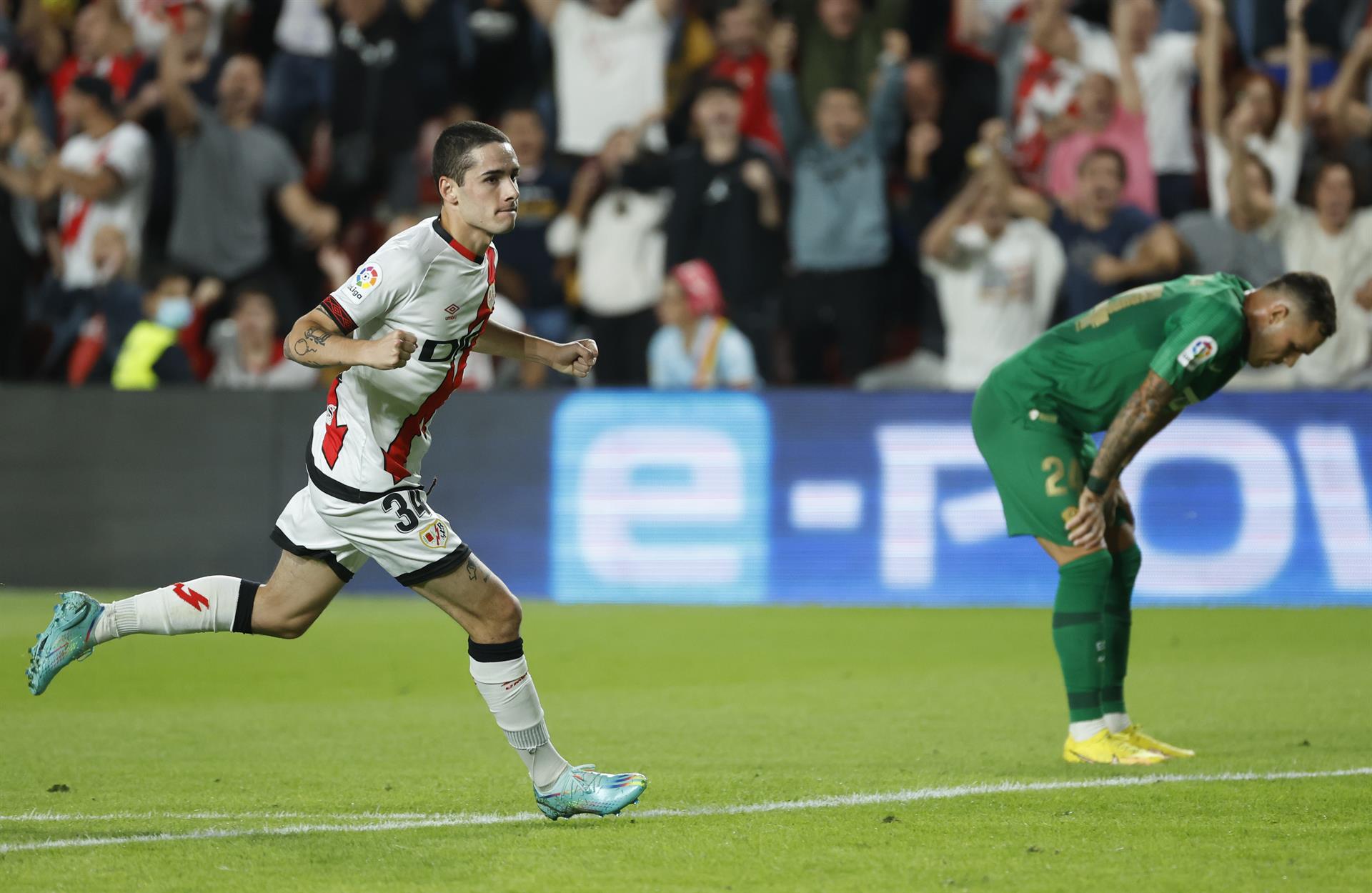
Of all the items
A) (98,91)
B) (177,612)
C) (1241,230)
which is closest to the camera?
Answer: (177,612)

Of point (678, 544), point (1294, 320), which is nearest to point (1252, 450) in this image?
point (678, 544)

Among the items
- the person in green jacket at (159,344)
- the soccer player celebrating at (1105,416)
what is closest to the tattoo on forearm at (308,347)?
the soccer player celebrating at (1105,416)

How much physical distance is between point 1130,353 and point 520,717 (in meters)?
2.72

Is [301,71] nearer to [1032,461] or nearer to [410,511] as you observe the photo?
[1032,461]

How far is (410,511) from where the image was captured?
17.1 feet

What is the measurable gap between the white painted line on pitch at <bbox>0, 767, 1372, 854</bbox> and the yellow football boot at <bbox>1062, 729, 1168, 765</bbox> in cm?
25

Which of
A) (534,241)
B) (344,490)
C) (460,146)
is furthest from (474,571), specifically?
(534,241)

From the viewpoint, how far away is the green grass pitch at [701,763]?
454 cm

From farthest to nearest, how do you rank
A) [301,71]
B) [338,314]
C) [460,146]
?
[301,71], [460,146], [338,314]

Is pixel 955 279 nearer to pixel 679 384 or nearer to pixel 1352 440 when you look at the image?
pixel 679 384

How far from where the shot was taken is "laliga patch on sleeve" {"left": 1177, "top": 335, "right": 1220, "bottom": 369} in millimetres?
6133

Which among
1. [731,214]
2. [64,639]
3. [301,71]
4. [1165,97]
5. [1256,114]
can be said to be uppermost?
[301,71]

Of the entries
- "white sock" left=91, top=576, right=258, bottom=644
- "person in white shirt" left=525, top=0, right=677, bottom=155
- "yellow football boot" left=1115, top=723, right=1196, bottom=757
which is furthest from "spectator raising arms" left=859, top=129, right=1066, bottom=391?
"white sock" left=91, top=576, right=258, bottom=644

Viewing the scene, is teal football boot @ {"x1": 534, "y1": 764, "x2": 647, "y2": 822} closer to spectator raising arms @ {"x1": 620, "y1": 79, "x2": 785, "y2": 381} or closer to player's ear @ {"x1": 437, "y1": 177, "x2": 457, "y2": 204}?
player's ear @ {"x1": 437, "y1": 177, "x2": 457, "y2": 204}
